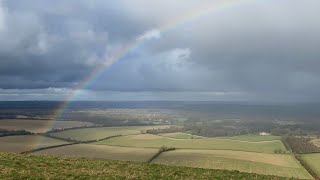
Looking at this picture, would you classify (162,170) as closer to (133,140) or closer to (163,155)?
(163,155)

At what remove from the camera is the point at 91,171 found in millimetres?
20891

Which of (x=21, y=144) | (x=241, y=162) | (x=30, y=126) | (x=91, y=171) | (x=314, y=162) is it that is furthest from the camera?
(x=30, y=126)

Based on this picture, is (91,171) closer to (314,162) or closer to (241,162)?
(241,162)

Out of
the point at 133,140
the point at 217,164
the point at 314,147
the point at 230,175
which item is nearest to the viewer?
the point at 230,175

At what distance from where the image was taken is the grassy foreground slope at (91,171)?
62.5 ft

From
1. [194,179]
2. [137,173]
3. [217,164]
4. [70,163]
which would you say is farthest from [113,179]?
[217,164]

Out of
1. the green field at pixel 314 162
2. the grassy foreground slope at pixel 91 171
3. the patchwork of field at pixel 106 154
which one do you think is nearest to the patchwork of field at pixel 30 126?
the patchwork of field at pixel 106 154

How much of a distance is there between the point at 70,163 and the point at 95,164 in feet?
5.58

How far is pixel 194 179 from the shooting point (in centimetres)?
1998

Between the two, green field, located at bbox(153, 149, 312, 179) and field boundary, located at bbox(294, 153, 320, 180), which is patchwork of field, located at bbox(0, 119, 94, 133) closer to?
green field, located at bbox(153, 149, 312, 179)

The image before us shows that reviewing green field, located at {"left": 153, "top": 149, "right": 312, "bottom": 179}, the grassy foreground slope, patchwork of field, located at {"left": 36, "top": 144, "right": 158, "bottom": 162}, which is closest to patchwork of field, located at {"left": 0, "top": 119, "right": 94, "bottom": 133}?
patchwork of field, located at {"left": 36, "top": 144, "right": 158, "bottom": 162}

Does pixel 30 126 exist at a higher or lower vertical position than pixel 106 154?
higher

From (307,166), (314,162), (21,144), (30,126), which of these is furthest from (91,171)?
(30,126)

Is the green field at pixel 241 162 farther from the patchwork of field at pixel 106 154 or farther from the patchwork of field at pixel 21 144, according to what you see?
the patchwork of field at pixel 21 144
